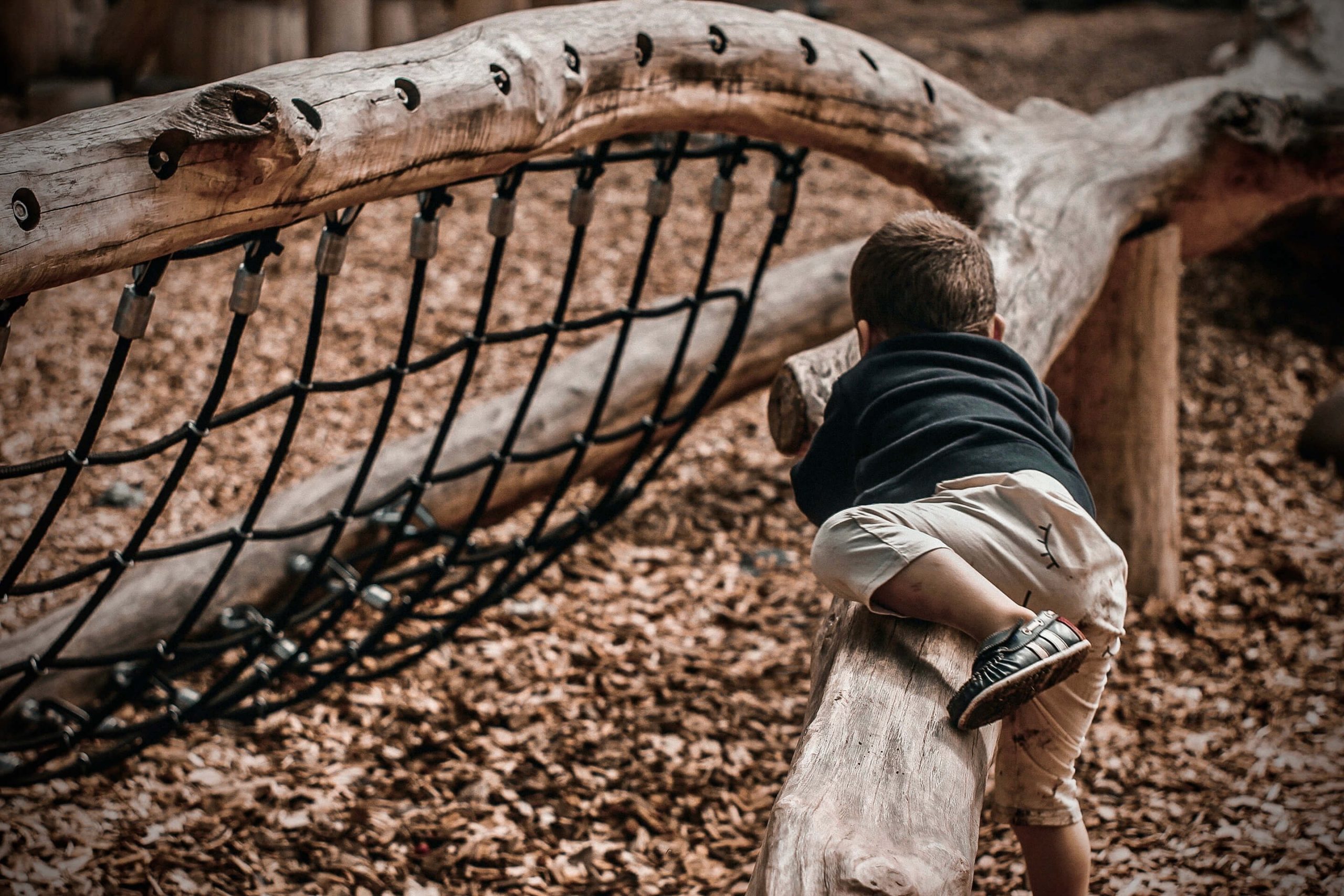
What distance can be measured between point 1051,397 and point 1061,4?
28.9 ft

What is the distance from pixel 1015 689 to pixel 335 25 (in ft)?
15.8

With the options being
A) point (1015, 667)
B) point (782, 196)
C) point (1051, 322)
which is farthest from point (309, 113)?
point (1051, 322)

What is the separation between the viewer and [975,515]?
4.31ft

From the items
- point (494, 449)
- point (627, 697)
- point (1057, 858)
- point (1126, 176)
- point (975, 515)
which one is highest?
point (1126, 176)

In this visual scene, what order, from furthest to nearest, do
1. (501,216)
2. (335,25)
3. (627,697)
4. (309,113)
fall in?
(335,25) < (627,697) < (501,216) < (309,113)

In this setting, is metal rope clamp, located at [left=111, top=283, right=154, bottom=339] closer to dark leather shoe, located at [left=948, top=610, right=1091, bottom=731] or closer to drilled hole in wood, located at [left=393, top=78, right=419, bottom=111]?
drilled hole in wood, located at [left=393, top=78, right=419, bottom=111]

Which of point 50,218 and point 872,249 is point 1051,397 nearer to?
point 872,249

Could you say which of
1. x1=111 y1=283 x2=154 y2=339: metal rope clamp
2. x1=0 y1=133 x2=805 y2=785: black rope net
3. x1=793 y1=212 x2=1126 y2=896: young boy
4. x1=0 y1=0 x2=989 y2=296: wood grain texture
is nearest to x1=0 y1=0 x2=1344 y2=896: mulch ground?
x1=0 y1=133 x2=805 y2=785: black rope net

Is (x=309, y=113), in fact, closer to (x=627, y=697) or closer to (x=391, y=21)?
(x=627, y=697)

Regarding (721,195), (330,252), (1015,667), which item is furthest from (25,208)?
(721,195)

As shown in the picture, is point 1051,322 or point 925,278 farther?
point 1051,322

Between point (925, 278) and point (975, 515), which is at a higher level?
point (925, 278)

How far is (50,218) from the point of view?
1142mm

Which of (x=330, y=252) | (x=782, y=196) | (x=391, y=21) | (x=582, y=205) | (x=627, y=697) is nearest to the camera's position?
(x=330, y=252)
